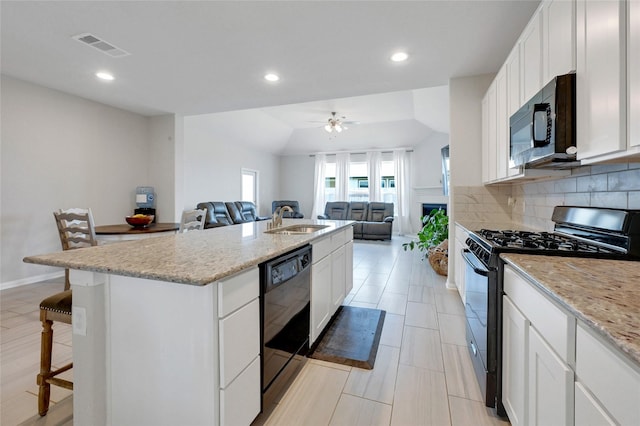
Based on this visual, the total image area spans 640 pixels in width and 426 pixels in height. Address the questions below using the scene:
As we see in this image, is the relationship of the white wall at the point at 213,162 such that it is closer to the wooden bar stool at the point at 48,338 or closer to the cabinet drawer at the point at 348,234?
the cabinet drawer at the point at 348,234

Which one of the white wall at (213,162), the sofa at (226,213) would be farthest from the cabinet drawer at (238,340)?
the white wall at (213,162)

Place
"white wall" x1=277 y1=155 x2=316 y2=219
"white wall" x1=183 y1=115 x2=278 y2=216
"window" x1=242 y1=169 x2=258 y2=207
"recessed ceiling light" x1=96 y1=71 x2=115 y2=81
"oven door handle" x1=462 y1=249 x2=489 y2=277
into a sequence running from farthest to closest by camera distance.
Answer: "white wall" x1=277 y1=155 x2=316 y2=219
"window" x1=242 y1=169 x2=258 y2=207
"white wall" x1=183 y1=115 x2=278 y2=216
"recessed ceiling light" x1=96 y1=71 x2=115 y2=81
"oven door handle" x1=462 y1=249 x2=489 y2=277

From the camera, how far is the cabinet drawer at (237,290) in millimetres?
Result: 1104

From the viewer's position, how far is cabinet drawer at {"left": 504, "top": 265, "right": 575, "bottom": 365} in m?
0.85

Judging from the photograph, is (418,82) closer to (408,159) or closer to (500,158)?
(500,158)

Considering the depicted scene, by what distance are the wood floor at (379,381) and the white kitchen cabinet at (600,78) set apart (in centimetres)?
142

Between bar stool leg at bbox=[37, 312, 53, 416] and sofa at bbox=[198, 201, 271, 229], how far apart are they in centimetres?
430

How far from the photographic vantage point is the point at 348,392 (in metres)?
1.70

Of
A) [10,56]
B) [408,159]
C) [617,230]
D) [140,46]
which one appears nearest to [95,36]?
[140,46]

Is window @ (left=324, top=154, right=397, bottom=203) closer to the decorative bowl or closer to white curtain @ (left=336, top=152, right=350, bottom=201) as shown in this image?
white curtain @ (left=336, top=152, right=350, bottom=201)

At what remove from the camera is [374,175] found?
354 inches

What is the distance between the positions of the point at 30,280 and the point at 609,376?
550 centimetres

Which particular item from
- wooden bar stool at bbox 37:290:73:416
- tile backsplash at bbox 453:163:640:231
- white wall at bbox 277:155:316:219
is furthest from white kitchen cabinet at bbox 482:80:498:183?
white wall at bbox 277:155:316:219

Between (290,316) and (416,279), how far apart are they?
9.02 ft
